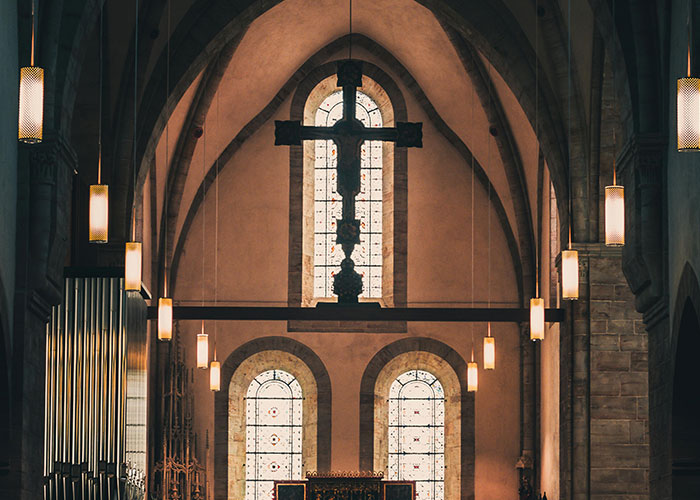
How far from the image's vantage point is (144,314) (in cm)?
1788

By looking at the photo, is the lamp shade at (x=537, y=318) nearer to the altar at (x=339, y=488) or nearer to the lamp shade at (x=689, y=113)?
the altar at (x=339, y=488)

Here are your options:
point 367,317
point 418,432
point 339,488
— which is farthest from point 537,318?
point 418,432

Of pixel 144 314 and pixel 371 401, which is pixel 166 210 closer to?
pixel 371 401

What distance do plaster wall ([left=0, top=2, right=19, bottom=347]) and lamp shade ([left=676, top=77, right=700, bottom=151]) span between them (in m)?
6.12

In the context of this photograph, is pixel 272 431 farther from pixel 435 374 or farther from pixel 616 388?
pixel 616 388

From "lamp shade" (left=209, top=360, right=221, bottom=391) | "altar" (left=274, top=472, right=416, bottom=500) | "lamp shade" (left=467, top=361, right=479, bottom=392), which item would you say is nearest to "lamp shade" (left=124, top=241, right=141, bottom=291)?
"lamp shade" (left=209, top=360, right=221, bottom=391)

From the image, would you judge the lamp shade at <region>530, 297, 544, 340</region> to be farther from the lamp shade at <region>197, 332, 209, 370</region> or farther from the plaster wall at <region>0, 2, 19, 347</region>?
the plaster wall at <region>0, 2, 19, 347</region>

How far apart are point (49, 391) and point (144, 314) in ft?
10.2

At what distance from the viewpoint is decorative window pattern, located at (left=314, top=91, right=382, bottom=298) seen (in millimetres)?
25922

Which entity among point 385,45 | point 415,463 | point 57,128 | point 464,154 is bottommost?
point 415,463

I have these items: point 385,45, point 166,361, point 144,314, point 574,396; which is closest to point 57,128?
point 144,314

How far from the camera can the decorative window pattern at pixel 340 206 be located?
25922mm

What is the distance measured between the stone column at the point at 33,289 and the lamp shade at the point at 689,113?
6548 mm

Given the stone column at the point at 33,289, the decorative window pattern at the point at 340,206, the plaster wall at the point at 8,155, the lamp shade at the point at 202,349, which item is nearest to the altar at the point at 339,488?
the lamp shade at the point at 202,349
